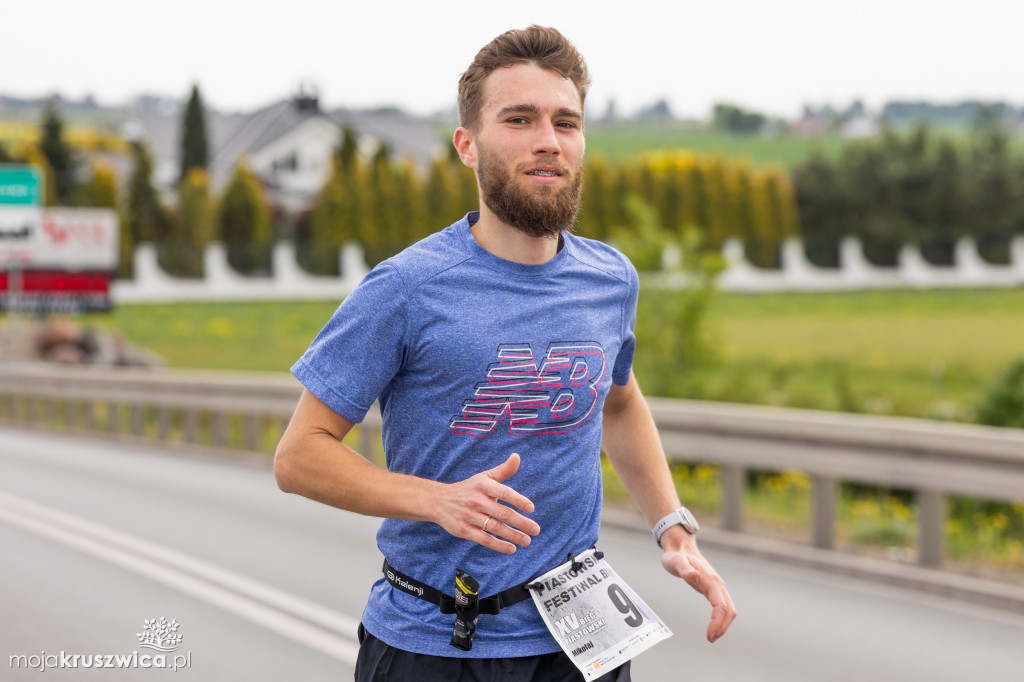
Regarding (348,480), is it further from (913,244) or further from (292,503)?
(913,244)

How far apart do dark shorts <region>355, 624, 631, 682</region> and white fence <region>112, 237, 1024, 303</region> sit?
59.9 meters

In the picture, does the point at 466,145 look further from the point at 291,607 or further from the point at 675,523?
the point at 291,607

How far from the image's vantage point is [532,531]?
2682 mm

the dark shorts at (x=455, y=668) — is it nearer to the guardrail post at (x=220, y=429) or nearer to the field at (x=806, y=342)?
the field at (x=806, y=342)

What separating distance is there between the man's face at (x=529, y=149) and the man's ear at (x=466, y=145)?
0.05 m

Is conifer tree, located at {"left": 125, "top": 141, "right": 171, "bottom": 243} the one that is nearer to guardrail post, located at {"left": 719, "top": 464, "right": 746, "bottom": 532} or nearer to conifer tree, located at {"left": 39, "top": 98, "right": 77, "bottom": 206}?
conifer tree, located at {"left": 39, "top": 98, "right": 77, "bottom": 206}

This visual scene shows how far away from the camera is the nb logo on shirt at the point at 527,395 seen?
282 cm

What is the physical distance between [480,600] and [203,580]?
595 cm

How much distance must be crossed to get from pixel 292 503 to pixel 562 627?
892 centimetres

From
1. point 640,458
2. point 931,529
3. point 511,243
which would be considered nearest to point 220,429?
point 931,529

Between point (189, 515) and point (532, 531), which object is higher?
point (532, 531)

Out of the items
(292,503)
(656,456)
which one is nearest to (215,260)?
(292,503)

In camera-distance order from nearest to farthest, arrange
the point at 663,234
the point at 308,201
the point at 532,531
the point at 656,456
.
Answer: the point at 532,531, the point at 656,456, the point at 663,234, the point at 308,201

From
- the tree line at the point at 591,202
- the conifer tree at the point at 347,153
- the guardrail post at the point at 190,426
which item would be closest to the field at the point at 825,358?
the tree line at the point at 591,202
